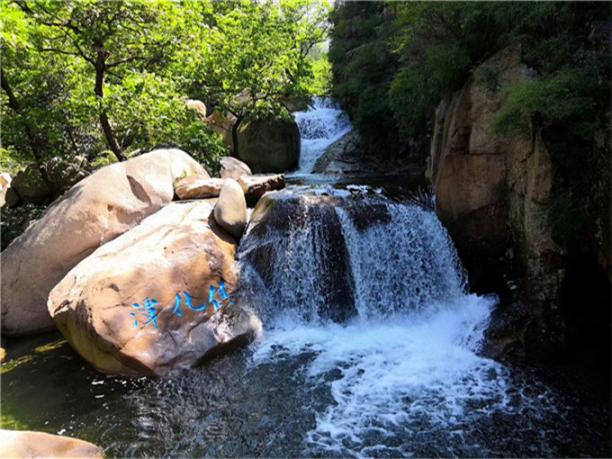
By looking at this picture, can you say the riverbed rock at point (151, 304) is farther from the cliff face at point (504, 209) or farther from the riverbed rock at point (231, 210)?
the cliff face at point (504, 209)

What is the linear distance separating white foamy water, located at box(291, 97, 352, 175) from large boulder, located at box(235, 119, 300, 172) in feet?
2.02

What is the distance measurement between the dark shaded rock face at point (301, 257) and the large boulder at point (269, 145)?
9.15m

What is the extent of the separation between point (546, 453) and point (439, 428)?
91cm

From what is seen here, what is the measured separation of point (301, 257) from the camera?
6980mm

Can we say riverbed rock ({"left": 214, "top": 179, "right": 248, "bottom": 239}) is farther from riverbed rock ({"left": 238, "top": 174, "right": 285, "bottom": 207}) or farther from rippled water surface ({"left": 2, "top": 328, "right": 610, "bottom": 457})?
rippled water surface ({"left": 2, "top": 328, "right": 610, "bottom": 457})

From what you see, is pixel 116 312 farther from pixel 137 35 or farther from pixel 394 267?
pixel 137 35

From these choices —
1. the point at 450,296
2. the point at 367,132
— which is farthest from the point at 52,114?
the point at 367,132

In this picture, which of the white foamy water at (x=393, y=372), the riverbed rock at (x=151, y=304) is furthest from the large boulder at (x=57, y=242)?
the white foamy water at (x=393, y=372)

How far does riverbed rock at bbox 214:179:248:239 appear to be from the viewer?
272 inches

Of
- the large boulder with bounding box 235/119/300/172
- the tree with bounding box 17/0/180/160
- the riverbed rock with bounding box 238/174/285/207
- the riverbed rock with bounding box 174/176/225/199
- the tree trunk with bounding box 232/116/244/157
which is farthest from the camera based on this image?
the large boulder with bounding box 235/119/300/172

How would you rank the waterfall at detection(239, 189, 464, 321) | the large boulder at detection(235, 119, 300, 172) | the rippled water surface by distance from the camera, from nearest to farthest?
1. the rippled water surface
2. the waterfall at detection(239, 189, 464, 321)
3. the large boulder at detection(235, 119, 300, 172)

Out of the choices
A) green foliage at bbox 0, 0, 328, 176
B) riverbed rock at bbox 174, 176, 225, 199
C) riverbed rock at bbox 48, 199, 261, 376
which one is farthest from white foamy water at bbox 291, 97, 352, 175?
riverbed rock at bbox 48, 199, 261, 376

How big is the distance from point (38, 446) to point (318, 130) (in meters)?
16.5

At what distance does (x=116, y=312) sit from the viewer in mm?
5176
